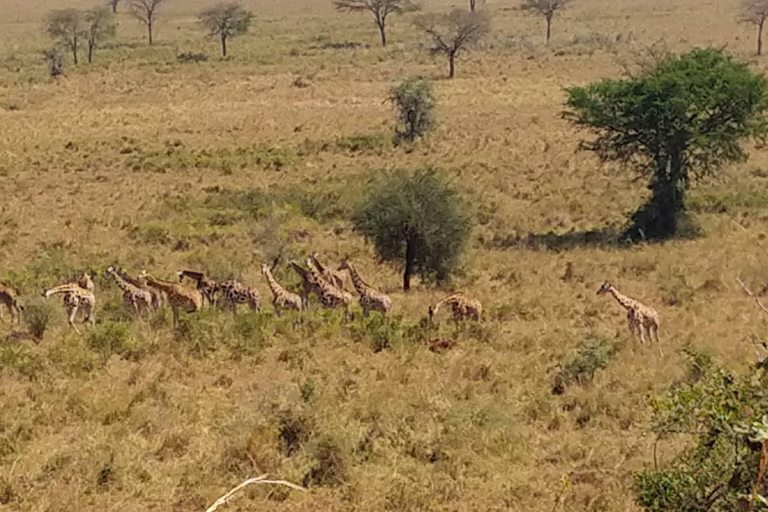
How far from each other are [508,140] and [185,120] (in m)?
16.6

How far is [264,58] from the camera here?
67625mm

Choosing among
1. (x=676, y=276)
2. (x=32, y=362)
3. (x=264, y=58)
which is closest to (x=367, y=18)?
(x=264, y=58)

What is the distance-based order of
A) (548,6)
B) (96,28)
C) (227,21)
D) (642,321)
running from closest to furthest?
(642,321) → (96,28) → (227,21) → (548,6)

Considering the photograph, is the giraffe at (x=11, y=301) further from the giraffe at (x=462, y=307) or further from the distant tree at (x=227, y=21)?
the distant tree at (x=227, y=21)

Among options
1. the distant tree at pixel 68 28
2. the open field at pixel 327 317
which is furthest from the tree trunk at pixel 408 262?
the distant tree at pixel 68 28

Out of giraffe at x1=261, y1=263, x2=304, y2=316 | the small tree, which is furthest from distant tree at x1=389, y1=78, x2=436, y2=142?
giraffe at x1=261, y1=263, x2=304, y2=316

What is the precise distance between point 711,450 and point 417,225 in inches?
549

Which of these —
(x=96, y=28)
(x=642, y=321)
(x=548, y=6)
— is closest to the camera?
(x=642, y=321)

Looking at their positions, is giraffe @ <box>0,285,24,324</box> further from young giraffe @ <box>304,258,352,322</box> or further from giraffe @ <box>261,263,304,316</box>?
young giraffe @ <box>304,258,352,322</box>

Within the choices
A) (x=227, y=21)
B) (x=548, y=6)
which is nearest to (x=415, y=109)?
(x=227, y=21)

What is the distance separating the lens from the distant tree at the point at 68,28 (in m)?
70.8

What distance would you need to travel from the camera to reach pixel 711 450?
20.9 ft

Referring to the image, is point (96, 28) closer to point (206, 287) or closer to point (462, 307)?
point (206, 287)

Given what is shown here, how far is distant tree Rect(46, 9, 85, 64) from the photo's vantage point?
7081 cm
